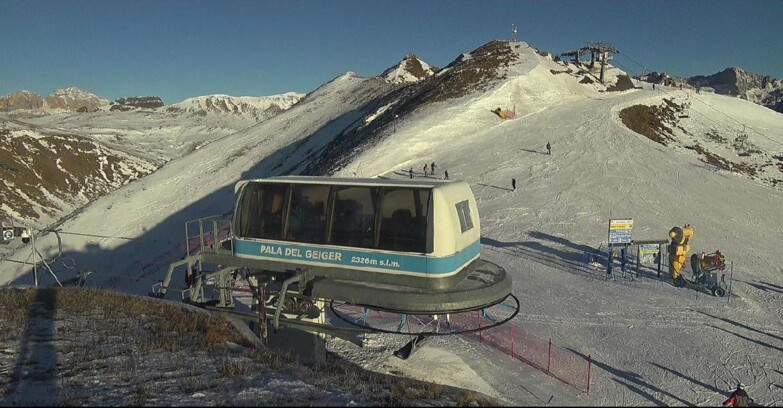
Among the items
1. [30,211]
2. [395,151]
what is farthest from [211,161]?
[30,211]

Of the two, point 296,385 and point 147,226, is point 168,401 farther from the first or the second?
point 147,226

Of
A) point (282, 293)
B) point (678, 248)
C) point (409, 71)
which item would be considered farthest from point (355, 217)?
point (409, 71)

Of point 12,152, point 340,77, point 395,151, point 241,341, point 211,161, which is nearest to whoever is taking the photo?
point 241,341

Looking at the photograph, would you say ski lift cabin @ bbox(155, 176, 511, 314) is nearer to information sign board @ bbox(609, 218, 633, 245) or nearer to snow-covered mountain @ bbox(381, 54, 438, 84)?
information sign board @ bbox(609, 218, 633, 245)

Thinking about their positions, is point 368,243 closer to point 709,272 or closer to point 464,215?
point 464,215

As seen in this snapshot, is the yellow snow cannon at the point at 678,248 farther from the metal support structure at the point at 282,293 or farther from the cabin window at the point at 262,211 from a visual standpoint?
the cabin window at the point at 262,211

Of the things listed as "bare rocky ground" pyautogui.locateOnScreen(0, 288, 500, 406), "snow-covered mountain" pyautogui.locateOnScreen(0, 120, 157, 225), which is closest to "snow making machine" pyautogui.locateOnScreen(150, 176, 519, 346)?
"bare rocky ground" pyautogui.locateOnScreen(0, 288, 500, 406)

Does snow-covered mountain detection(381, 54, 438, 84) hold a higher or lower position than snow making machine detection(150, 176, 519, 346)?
higher
